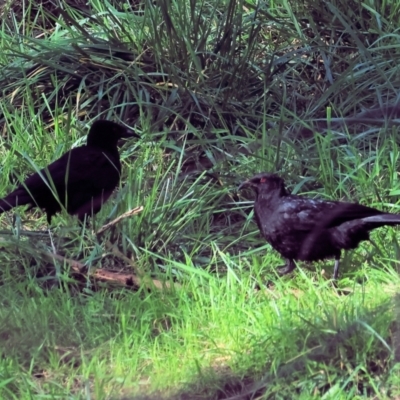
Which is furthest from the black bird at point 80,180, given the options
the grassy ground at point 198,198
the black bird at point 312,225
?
the black bird at point 312,225

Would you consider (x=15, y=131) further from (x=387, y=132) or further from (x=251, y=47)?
(x=387, y=132)

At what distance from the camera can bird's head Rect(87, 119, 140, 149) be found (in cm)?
534

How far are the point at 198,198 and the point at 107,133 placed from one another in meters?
0.78

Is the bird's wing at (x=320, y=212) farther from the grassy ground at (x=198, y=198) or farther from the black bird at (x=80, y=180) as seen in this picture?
the black bird at (x=80, y=180)

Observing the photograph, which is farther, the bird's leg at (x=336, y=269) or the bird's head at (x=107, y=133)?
the bird's head at (x=107, y=133)

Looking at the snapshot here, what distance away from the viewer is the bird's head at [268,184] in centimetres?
450

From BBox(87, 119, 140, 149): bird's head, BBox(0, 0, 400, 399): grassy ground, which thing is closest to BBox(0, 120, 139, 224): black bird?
BBox(87, 119, 140, 149): bird's head

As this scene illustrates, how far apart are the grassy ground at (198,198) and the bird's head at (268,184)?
26 cm

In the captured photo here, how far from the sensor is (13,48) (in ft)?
20.8

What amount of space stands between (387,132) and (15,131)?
7.28 ft

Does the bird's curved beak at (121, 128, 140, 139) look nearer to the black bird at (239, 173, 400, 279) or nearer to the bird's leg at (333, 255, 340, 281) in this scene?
the black bird at (239, 173, 400, 279)

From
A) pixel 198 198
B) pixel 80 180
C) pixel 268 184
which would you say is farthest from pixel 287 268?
→ pixel 80 180

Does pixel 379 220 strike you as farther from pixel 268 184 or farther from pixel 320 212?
pixel 268 184

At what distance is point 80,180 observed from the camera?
505cm
